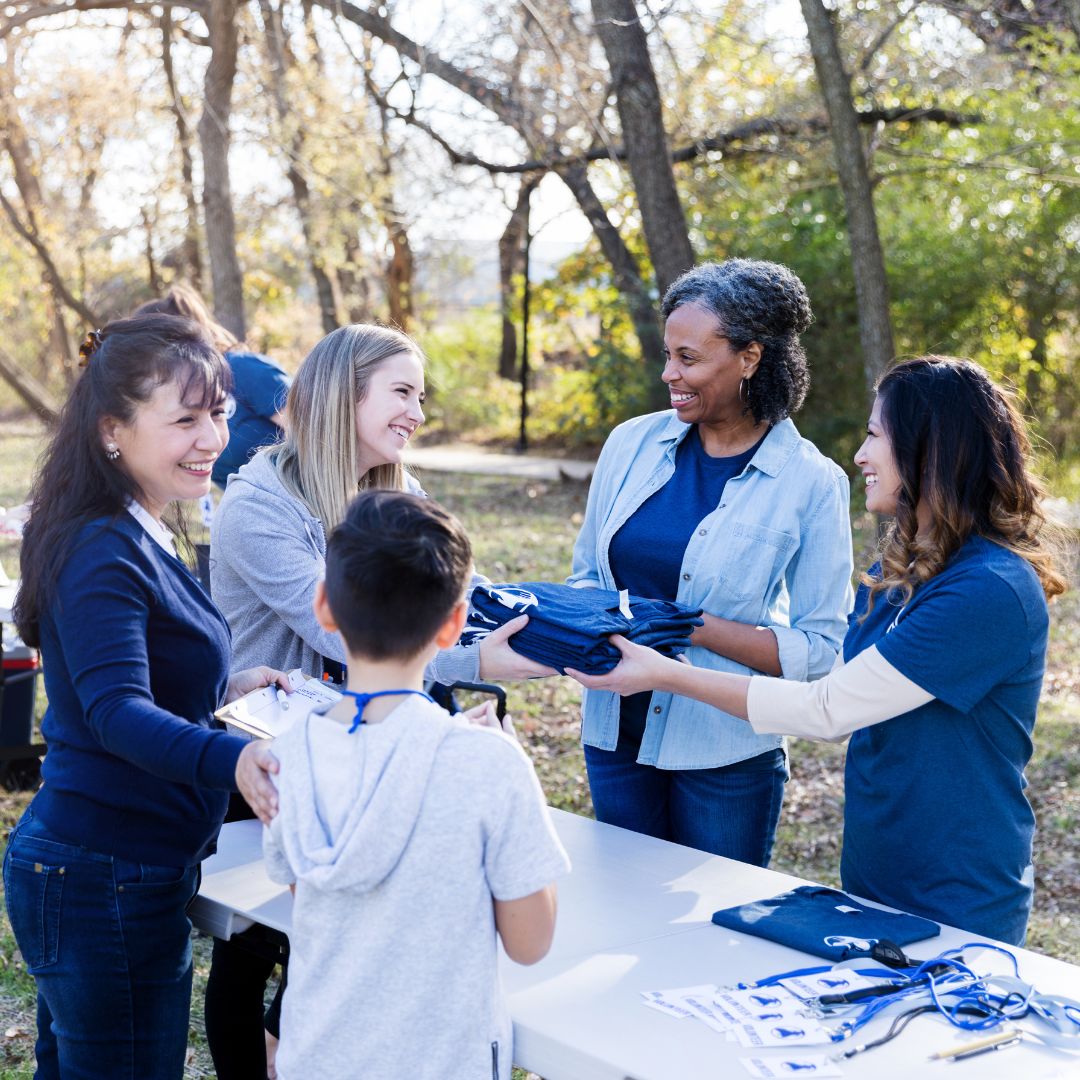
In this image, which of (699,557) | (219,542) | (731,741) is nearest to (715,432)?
(699,557)

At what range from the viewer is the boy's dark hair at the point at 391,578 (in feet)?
5.76

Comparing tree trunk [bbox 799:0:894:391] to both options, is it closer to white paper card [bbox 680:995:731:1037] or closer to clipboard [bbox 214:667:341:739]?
clipboard [bbox 214:667:341:739]

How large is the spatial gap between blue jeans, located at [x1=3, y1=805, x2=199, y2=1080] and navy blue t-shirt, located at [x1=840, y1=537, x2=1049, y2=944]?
1327 mm

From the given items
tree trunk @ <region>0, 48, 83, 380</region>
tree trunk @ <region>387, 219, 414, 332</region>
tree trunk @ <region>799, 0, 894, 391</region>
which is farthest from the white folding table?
tree trunk @ <region>387, 219, 414, 332</region>

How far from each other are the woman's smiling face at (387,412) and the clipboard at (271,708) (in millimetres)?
560

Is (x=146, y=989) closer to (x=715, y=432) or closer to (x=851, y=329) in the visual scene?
(x=715, y=432)

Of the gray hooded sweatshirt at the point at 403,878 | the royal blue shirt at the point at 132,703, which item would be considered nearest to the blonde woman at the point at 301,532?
the royal blue shirt at the point at 132,703

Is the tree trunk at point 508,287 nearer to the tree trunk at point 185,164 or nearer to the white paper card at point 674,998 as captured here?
the tree trunk at point 185,164

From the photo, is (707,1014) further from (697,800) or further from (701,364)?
(701,364)

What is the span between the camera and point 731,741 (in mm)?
2895

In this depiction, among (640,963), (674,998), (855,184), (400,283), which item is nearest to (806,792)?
(855,184)

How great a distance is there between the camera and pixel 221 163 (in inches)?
382

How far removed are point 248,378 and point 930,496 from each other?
3.43 meters

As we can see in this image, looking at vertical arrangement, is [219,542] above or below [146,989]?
above
